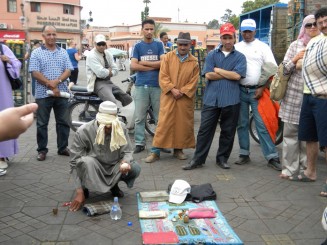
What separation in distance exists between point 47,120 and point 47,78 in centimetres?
63

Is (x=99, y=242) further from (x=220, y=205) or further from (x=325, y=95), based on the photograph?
(x=325, y=95)

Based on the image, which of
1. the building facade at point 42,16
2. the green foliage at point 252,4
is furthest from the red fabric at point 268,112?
the green foliage at point 252,4

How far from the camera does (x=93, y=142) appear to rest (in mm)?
4254

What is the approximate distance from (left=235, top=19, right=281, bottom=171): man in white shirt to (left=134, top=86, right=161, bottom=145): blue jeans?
1421mm

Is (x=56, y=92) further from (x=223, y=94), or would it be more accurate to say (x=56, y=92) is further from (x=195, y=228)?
(x=195, y=228)

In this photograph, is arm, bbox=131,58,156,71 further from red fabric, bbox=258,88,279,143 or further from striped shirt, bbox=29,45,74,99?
red fabric, bbox=258,88,279,143

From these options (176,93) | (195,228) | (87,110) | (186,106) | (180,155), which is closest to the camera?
(195,228)

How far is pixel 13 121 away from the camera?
1656 mm

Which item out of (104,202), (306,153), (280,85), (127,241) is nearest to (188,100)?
(280,85)

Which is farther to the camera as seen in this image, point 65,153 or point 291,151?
point 65,153

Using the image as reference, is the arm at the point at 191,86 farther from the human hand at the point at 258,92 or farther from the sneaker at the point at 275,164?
the sneaker at the point at 275,164

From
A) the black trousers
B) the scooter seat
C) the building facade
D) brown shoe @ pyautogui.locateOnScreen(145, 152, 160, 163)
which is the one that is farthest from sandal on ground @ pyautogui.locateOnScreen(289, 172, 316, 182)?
the building facade

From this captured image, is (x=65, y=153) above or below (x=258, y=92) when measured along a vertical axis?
below

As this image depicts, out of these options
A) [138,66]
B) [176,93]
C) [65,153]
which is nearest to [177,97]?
[176,93]
